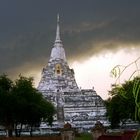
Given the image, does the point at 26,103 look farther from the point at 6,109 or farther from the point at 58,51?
the point at 58,51

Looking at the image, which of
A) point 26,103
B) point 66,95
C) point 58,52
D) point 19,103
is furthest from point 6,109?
point 58,52

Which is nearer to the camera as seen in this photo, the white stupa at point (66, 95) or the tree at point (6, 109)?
the tree at point (6, 109)

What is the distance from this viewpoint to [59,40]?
138 metres

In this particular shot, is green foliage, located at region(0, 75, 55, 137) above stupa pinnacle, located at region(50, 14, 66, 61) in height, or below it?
below

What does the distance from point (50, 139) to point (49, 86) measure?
307ft

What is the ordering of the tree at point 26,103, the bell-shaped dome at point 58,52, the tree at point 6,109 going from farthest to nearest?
1. the bell-shaped dome at point 58,52
2. the tree at point 26,103
3. the tree at point 6,109

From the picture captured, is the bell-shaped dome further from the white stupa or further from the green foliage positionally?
the green foliage

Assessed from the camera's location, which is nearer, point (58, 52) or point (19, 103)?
point (19, 103)

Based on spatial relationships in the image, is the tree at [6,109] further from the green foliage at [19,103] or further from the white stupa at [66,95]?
the white stupa at [66,95]

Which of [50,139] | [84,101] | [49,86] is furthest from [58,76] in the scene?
[50,139]

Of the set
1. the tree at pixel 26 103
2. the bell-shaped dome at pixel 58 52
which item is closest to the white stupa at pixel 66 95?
the bell-shaped dome at pixel 58 52

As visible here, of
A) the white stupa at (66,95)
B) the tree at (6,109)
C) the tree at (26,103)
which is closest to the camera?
the tree at (6,109)

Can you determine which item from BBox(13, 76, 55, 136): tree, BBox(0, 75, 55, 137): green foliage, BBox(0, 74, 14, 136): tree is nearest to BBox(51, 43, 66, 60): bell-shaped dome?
BBox(0, 75, 55, 137): green foliage

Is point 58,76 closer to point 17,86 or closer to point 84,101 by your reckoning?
point 84,101
